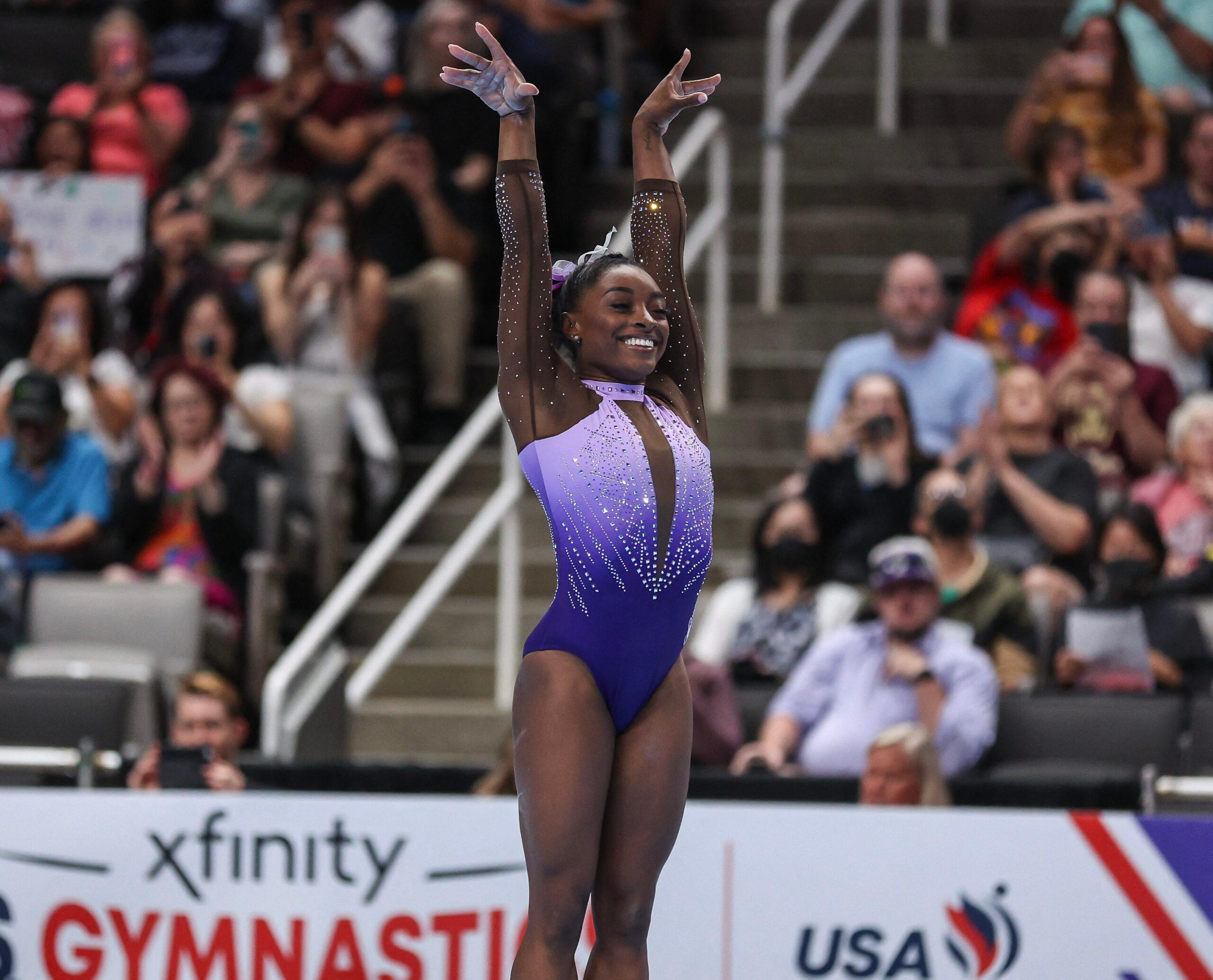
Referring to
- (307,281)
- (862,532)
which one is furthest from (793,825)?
(307,281)

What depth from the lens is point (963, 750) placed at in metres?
6.80

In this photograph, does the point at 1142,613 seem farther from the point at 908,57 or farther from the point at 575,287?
the point at 908,57

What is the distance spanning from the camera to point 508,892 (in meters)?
5.51

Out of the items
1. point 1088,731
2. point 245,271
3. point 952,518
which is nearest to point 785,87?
point 245,271

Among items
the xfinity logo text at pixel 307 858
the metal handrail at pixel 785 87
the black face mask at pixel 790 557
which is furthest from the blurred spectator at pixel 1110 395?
the xfinity logo text at pixel 307 858

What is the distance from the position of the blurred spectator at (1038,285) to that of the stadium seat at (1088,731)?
2132mm

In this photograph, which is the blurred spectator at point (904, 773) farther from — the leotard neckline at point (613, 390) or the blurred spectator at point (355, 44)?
the blurred spectator at point (355, 44)

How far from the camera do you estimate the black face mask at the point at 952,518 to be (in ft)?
24.3

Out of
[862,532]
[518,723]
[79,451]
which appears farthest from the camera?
[79,451]

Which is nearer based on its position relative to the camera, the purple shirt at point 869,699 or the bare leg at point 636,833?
the bare leg at point 636,833

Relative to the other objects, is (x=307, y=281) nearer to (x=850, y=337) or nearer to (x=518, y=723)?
(x=850, y=337)

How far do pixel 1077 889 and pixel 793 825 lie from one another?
0.71 metres

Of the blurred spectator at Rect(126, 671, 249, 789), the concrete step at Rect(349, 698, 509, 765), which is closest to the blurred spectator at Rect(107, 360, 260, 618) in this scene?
the concrete step at Rect(349, 698, 509, 765)

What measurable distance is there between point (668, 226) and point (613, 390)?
1.28 feet
